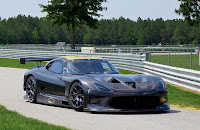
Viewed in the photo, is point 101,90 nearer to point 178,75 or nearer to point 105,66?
point 105,66

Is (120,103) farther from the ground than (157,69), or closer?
farther from the ground

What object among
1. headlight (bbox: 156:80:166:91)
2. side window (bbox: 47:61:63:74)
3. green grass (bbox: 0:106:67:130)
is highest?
side window (bbox: 47:61:63:74)

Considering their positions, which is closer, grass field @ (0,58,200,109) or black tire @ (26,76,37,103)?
black tire @ (26,76,37,103)

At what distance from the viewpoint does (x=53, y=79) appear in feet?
38.2

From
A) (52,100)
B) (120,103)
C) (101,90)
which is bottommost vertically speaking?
(52,100)

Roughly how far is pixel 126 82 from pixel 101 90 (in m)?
0.55

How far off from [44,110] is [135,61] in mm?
16393

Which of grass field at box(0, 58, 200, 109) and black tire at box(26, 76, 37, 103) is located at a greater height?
black tire at box(26, 76, 37, 103)

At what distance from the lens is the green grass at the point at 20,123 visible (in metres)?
8.03

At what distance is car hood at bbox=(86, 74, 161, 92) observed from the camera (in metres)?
10.2

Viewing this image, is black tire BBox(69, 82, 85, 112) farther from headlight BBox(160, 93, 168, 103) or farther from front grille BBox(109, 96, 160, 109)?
headlight BBox(160, 93, 168, 103)

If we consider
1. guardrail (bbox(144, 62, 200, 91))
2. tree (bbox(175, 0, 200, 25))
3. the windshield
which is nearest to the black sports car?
the windshield

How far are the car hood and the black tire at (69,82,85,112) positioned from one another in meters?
0.37

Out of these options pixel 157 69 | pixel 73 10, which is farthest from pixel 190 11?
pixel 157 69
